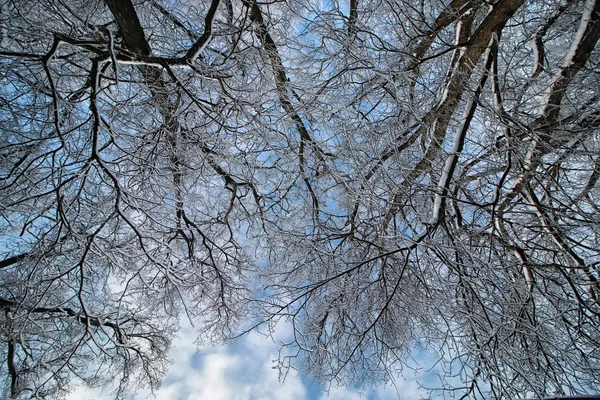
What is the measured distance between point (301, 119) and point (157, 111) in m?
2.42

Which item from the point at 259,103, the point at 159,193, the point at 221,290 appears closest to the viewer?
the point at 259,103

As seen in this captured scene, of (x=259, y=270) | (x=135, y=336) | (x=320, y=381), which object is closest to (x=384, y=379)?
(x=320, y=381)

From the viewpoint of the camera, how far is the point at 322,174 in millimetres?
6152

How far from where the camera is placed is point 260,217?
7309 millimetres

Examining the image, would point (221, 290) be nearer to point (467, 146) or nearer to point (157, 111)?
point (157, 111)

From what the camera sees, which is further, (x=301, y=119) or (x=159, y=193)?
(x=301, y=119)

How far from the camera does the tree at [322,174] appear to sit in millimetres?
3367

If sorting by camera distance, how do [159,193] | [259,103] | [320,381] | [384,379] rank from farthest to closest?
[320,381] → [384,379] → [159,193] → [259,103]

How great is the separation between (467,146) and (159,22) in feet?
15.3

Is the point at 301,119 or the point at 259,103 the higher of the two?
the point at 301,119

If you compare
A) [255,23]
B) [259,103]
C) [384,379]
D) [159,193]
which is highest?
[255,23]

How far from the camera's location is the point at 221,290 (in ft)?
23.6

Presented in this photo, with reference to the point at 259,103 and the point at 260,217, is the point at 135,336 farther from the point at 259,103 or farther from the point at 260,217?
the point at 259,103

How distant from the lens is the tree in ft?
11.0
